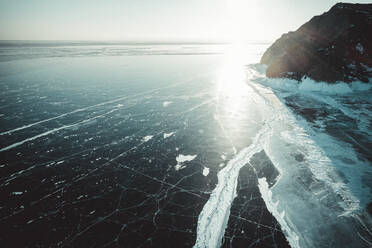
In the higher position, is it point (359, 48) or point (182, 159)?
point (359, 48)

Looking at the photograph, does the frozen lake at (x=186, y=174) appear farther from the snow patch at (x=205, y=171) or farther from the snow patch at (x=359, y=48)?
the snow patch at (x=359, y=48)

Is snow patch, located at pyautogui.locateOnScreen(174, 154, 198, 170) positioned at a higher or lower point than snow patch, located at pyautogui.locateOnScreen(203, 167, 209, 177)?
lower

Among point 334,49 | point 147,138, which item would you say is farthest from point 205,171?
point 334,49

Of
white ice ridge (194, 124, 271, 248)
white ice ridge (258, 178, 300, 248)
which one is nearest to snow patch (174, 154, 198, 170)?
white ice ridge (194, 124, 271, 248)

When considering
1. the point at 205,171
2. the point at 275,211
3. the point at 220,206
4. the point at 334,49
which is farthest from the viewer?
the point at 334,49

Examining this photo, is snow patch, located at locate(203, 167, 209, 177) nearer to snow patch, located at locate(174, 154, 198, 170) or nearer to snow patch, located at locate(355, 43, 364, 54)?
snow patch, located at locate(174, 154, 198, 170)

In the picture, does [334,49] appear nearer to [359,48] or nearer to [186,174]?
[359,48]
